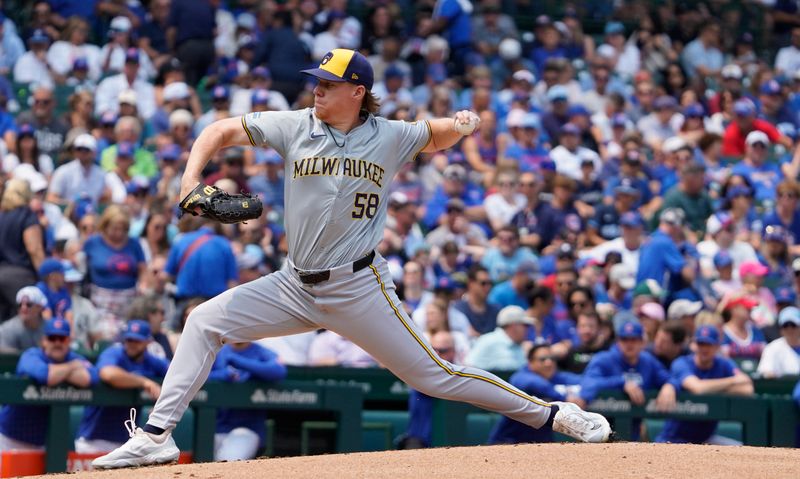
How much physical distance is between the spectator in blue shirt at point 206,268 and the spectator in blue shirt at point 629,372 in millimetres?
2636

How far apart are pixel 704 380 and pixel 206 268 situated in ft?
11.4

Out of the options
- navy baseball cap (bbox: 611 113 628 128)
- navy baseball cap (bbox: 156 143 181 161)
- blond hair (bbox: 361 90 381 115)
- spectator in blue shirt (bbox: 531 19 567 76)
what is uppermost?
spectator in blue shirt (bbox: 531 19 567 76)

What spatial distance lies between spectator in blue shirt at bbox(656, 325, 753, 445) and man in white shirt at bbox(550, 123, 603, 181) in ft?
14.4

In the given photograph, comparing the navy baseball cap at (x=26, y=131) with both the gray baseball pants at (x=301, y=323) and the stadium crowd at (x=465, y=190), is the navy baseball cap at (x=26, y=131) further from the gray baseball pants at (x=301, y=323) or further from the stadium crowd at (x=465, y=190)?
the gray baseball pants at (x=301, y=323)

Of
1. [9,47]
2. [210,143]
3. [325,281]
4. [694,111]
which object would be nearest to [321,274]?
[325,281]

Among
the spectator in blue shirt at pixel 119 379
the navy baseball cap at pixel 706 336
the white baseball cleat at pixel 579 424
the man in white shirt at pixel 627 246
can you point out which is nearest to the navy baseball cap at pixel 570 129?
the man in white shirt at pixel 627 246

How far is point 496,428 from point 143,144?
5.42 m

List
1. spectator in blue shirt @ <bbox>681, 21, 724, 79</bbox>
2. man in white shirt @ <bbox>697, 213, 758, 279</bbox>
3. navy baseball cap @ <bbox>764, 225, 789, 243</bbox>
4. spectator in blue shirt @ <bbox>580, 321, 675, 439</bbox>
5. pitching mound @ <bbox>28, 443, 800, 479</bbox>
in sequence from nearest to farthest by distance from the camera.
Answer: pitching mound @ <bbox>28, 443, 800, 479</bbox>, spectator in blue shirt @ <bbox>580, 321, 675, 439</bbox>, man in white shirt @ <bbox>697, 213, 758, 279</bbox>, navy baseball cap @ <bbox>764, 225, 789, 243</bbox>, spectator in blue shirt @ <bbox>681, 21, 724, 79</bbox>

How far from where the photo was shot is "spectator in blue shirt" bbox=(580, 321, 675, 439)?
8.58 metres

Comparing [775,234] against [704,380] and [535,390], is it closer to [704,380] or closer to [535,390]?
[704,380]

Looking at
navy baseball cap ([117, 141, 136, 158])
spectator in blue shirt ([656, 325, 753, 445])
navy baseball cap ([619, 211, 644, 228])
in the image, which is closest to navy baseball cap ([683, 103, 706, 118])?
navy baseball cap ([619, 211, 644, 228])

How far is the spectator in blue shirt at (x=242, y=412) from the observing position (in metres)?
8.20

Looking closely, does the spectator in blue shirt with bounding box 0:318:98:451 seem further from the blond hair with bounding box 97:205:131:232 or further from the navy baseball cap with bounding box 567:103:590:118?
the navy baseball cap with bounding box 567:103:590:118

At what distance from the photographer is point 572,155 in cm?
1348
